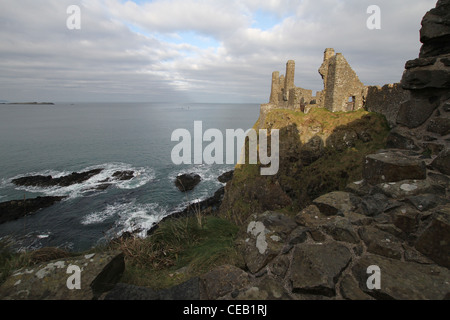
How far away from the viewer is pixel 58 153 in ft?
166

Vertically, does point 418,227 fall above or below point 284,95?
below

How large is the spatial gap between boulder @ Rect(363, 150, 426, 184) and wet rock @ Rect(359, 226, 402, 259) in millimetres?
1585

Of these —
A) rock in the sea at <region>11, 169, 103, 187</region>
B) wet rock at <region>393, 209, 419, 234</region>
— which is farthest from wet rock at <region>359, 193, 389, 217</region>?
rock in the sea at <region>11, 169, 103, 187</region>

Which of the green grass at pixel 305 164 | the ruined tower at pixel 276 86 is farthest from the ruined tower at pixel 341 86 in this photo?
the ruined tower at pixel 276 86

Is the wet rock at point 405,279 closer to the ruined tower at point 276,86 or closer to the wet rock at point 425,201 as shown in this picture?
the wet rock at point 425,201

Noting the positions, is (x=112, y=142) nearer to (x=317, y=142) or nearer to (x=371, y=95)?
(x=317, y=142)

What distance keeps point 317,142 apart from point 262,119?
11486 mm

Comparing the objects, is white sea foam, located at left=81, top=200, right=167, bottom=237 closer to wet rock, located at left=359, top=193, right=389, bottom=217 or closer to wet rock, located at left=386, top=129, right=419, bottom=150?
wet rock, located at left=359, top=193, right=389, bottom=217

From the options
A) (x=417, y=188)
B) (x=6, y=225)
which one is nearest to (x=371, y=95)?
(x=417, y=188)

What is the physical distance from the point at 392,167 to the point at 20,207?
122 feet

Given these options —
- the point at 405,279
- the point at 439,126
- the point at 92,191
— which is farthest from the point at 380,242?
the point at 92,191

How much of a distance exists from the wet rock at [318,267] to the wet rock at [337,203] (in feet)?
3.04

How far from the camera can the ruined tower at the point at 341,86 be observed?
20.1 meters
